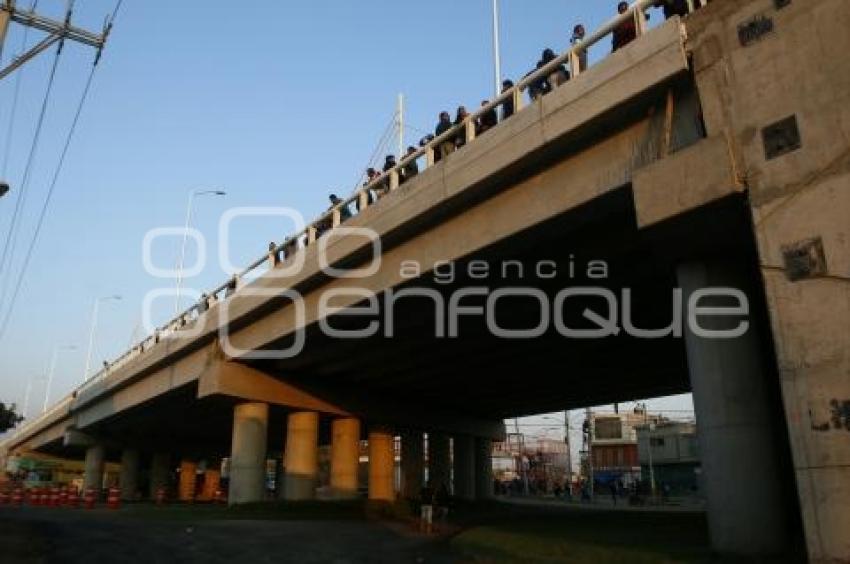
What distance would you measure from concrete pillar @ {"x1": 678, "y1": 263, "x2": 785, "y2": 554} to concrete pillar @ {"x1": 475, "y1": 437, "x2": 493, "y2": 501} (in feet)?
124

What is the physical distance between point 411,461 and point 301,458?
45.0 feet

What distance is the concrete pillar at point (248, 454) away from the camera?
99.3ft

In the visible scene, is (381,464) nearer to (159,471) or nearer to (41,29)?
(41,29)

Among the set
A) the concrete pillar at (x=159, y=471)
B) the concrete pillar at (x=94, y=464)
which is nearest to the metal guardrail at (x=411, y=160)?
the concrete pillar at (x=94, y=464)

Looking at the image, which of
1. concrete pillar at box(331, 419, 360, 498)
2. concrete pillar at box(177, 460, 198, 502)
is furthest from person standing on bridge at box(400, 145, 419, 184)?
concrete pillar at box(177, 460, 198, 502)

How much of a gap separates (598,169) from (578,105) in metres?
1.31

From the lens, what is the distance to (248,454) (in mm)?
30906

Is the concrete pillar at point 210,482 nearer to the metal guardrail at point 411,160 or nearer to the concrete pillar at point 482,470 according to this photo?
the concrete pillar at point 482,470

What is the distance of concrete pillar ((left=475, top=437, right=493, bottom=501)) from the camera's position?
A: 4950cm

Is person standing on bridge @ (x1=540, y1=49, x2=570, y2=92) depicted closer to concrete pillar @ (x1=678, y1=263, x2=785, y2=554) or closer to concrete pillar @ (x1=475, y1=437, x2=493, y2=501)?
concrete pillar @ (x1=678, y1=263, x2=785, y2=554)

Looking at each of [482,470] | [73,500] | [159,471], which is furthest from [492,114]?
[159,471]

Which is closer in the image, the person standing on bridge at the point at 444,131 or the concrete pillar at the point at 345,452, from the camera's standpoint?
the person standing on bridge at the point at 444,131

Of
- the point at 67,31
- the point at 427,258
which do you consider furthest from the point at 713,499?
the point at 67,31

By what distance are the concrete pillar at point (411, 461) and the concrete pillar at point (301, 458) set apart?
1272cm
